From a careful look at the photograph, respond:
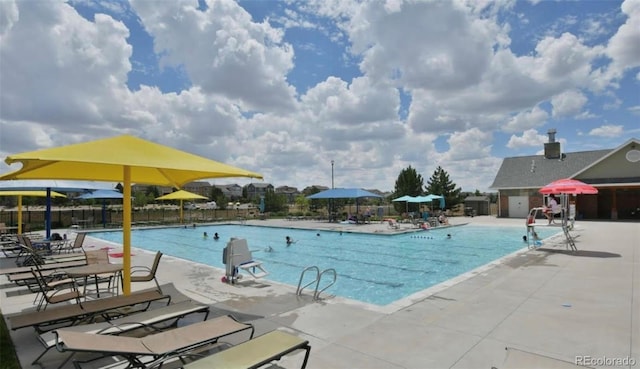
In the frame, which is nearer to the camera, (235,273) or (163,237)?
(235,273)

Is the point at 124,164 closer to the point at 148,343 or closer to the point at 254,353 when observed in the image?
the point at 148,343

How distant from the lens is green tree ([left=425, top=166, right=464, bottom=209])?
38.2m

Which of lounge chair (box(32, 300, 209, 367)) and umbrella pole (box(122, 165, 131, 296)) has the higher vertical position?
umbrella pole (box(122, 165, 131, 296))

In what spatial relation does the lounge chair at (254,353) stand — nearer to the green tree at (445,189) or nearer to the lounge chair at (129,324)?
the lounge chair at (129,324)

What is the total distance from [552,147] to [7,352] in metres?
39.2

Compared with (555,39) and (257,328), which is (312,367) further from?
(555,39)

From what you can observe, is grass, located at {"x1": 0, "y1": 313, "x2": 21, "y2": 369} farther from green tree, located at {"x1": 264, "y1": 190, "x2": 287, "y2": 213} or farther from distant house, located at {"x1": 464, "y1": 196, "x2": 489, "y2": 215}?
distant house, located at {"x1": 464, "y1": 196, "x2": 489, "y2": 215}

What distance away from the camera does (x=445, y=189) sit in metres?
38.5

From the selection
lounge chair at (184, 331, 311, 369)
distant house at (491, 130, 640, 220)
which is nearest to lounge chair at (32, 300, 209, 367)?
lounge chair at (184, 331, 311, 369)

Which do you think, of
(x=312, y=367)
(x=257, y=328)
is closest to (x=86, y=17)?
(x=257, y=328)

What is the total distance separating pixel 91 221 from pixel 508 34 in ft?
94.6

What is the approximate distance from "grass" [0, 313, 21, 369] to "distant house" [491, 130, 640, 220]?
3204cm

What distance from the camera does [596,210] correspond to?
2822 cm

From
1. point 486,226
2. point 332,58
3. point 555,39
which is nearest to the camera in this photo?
point 555,39
